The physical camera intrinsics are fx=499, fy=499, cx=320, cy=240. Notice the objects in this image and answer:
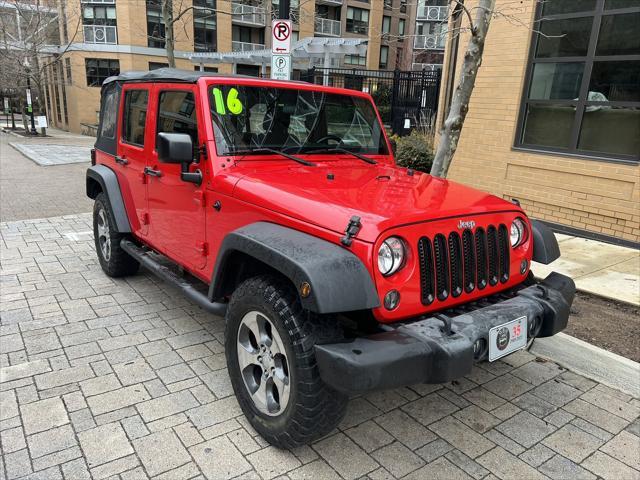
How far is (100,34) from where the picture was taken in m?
30.8

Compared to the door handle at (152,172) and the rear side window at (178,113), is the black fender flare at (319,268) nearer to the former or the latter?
the rear side window at (178,113)

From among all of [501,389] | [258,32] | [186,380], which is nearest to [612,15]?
[501,389]

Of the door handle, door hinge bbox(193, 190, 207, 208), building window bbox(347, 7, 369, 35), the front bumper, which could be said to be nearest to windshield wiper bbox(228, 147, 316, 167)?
door hinge bbox(193, 190, 207, 208)

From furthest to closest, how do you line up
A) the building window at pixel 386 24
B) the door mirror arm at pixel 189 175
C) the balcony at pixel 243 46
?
the building window at pixel 386 24, the balcony at pixel 243 46, the door mirror arm at pixel 189 175

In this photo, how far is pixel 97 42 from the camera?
30.9 metres

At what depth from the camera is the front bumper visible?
218 centimetres

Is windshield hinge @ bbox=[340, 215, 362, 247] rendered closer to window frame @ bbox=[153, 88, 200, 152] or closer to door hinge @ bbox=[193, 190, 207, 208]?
door hinge @ bbox=[193, 190, 207, 208]

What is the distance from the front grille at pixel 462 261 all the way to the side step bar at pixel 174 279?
52.9 inches

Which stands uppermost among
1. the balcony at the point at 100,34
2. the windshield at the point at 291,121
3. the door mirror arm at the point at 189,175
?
the balcony at the point at 100,34

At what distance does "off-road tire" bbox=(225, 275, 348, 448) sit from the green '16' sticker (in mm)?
1306

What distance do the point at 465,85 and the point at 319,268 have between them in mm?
3818

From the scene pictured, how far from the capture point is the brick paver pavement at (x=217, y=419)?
262cm

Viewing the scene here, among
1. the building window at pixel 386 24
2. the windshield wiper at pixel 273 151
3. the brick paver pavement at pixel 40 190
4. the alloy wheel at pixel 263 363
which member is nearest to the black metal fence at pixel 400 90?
the brick paver pavement at pixel 40 190

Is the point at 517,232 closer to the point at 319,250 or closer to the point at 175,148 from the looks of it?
the point at 319,250
